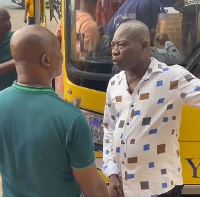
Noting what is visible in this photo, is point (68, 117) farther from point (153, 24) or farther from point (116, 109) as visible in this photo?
point (153, 24)

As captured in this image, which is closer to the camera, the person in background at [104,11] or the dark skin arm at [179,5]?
the dark skin arm at [179,5]

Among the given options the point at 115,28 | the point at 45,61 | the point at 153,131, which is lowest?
the point at 153,131

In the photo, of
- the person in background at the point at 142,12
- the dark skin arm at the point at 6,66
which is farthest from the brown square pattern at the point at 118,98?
the dark skin arm at the point at 6,66

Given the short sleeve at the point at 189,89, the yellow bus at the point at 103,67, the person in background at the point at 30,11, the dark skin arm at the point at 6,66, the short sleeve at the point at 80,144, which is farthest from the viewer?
the person in background at the point at 30,11

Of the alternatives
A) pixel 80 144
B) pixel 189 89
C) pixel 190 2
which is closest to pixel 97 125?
pixel 190 2

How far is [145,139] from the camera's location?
238cm

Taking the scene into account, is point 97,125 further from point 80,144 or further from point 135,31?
point 80,144

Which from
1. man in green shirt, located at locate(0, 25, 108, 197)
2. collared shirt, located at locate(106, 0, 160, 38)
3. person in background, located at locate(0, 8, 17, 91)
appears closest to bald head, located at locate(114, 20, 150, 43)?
man in green shirt, located at locate(0, 25, 108, 197)

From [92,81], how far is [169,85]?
1.15m

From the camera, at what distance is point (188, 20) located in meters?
3.25

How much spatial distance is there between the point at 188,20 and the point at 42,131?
1777 millimetres

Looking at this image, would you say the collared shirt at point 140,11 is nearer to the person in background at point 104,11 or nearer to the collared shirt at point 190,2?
the person in background at point 104,11

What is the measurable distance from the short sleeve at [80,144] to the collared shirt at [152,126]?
0.57 meters

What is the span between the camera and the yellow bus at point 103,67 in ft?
10.3
